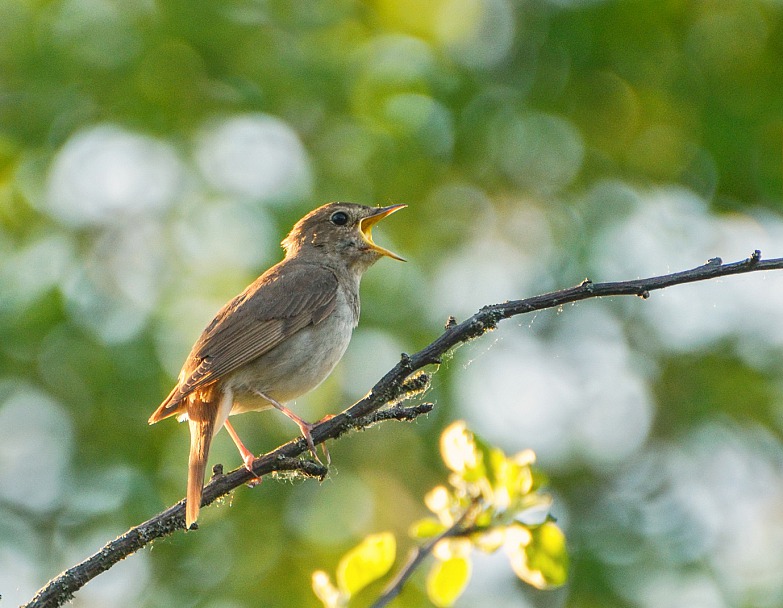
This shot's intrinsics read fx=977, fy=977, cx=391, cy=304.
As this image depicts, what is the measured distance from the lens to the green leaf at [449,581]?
10.6 ft

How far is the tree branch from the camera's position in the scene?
112 inches

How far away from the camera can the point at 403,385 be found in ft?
10.6

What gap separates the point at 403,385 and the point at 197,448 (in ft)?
5.37

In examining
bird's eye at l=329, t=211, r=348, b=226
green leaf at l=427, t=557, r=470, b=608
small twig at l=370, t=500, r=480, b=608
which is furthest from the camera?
bird's eye at l=329, t=211, r=348, b=226

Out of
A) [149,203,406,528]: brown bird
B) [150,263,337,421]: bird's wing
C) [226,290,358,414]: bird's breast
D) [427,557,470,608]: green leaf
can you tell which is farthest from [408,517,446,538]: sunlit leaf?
[226,290,358,414]: bird's breast

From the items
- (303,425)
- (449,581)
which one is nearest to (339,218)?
(303,425)

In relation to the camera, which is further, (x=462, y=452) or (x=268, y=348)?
(x=268, y=348)

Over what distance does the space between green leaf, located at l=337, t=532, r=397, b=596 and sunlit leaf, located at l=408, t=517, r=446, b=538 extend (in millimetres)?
238

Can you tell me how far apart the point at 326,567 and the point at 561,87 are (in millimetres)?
6012

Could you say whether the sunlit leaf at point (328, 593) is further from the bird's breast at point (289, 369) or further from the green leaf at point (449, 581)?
the bird's breast at point (289, 369)

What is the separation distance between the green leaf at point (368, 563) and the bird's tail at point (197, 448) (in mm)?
618

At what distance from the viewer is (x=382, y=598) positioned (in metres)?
2.78

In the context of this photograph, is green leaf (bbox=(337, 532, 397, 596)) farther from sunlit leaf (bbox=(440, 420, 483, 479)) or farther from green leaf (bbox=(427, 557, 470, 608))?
sunlit leaf (bbox=(440, 420, 483, 479))

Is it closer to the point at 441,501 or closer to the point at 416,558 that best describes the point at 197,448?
the point at 441,501
